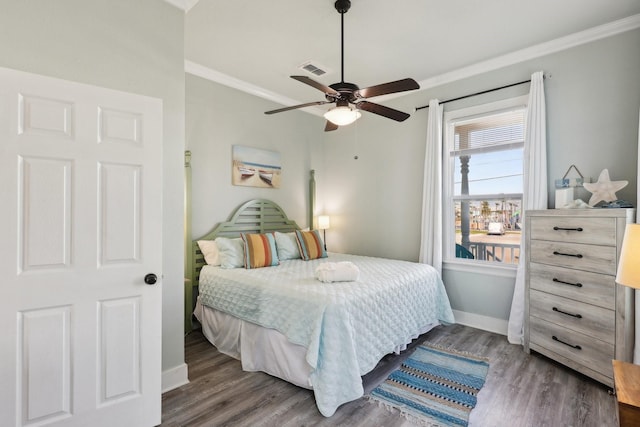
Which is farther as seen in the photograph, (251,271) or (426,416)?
(251,271)

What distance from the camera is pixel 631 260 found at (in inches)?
50.3

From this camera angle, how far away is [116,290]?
1840mm

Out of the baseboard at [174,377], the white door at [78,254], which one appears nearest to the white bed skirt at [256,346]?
the baseboard at [174,377]

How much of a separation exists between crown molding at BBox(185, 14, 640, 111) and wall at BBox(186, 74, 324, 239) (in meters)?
0.09

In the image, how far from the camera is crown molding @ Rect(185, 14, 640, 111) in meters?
2.79

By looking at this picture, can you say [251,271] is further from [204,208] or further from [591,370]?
[591,370]

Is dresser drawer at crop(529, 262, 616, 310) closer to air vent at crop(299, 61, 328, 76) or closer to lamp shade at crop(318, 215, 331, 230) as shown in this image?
lamp shade at crop(318, 215, 331, 230)

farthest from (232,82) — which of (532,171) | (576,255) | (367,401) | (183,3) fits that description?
(576,255)

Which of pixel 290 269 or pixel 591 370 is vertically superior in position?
pixel 290 269

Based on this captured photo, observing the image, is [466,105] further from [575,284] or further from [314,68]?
[575,284]

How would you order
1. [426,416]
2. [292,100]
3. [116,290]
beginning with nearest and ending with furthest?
[116,290] < [426,416] < [292,100]

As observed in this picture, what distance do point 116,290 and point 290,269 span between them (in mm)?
1673

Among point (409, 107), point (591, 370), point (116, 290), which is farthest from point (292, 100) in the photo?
point (591, 370)

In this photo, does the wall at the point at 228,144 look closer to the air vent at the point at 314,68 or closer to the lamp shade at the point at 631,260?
the air vent at the point at 314,68
